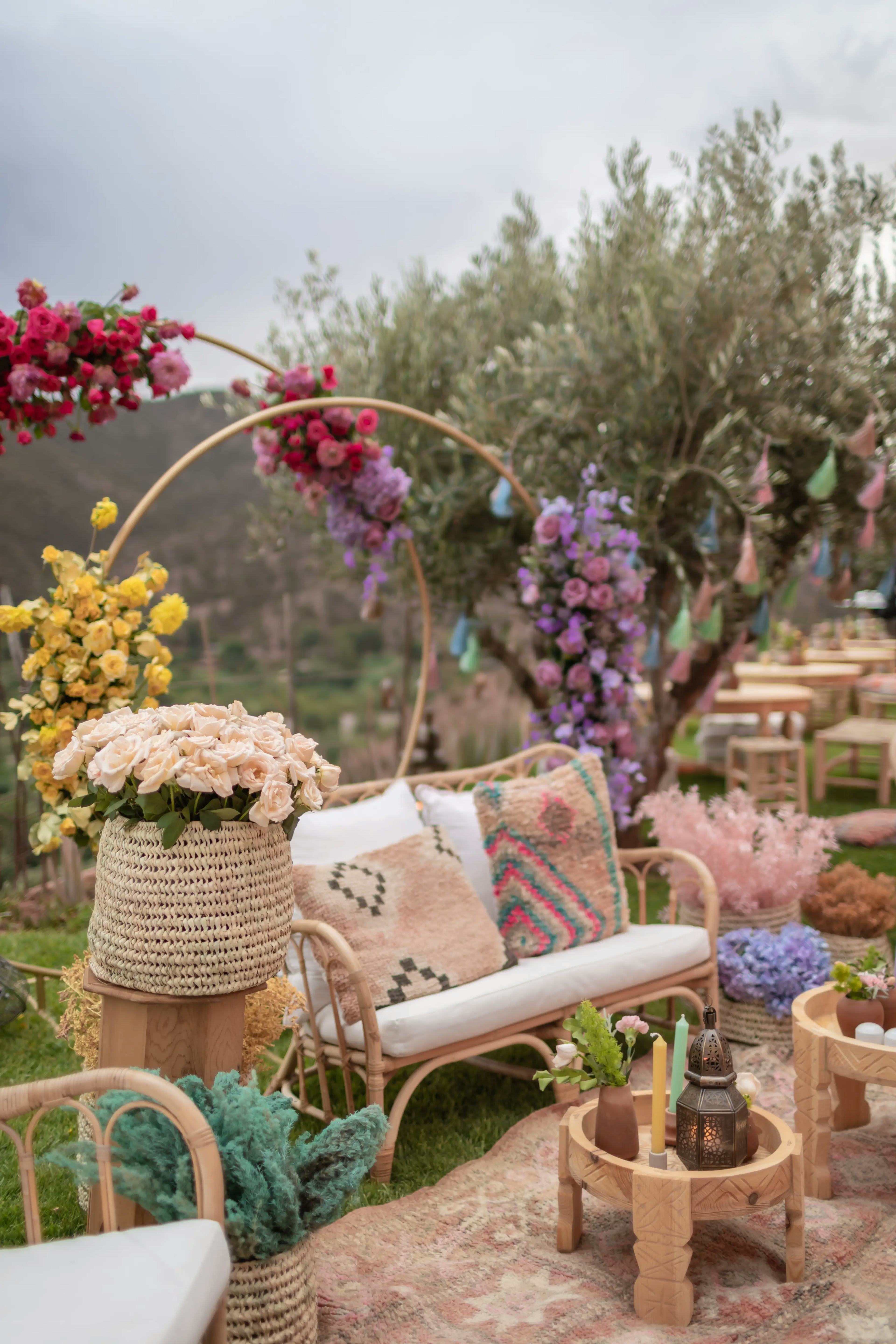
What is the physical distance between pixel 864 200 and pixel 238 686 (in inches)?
216

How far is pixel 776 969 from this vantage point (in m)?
3.69

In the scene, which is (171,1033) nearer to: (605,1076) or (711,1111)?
(605,1076)

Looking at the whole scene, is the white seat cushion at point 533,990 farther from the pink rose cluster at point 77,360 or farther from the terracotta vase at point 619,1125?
the pink rose cluster at point 77,360

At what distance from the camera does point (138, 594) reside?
3188 mm

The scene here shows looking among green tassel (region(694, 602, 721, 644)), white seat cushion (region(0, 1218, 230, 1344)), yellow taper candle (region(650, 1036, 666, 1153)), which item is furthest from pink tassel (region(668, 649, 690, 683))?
white seat cushion (region(0, 1218, 230, 1344))

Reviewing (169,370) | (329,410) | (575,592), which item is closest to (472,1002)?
(575,592)

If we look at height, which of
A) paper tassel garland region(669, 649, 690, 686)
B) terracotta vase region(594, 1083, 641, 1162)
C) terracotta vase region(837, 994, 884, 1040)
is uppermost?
paper tassel garland region(669, 649, 690, 686)

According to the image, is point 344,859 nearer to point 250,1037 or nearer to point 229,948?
point 250,1037

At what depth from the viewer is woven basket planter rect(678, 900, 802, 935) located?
13.3 feet

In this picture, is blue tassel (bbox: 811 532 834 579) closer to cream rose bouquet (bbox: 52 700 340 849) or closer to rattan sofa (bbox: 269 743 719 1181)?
rattan sofa (bbox: 269 743 719 1181)

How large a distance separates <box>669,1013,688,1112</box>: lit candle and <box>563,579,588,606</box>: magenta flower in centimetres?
250

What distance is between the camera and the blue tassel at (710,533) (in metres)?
5.19

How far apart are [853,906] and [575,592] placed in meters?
1.70

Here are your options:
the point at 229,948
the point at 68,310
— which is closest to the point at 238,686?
the point at 68,310
